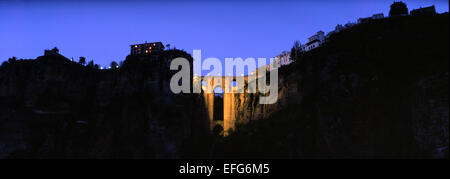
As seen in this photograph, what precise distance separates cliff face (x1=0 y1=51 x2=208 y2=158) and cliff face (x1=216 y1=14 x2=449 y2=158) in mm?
14575

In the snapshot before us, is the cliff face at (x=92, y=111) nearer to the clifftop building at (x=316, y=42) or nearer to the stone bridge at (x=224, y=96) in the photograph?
the stone bridge at (x=224, y=96)

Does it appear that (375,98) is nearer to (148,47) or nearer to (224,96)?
(224,96)

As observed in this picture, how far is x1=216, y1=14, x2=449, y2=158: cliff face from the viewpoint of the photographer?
3033cm

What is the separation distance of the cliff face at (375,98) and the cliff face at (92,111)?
574 inches

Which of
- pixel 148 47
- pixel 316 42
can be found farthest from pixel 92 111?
pixel 316 42

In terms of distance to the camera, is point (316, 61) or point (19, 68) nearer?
point (316, 61)

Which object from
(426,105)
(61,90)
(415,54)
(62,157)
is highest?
(415,54)

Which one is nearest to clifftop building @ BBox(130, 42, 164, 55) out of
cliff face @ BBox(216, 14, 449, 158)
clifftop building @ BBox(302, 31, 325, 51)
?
cliff face @ BBox(216, 14, 449, 158)

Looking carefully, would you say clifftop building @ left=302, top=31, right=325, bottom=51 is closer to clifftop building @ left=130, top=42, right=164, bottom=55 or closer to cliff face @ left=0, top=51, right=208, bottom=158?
cliff face @ left=0, top=51, right=208, bottom=158
